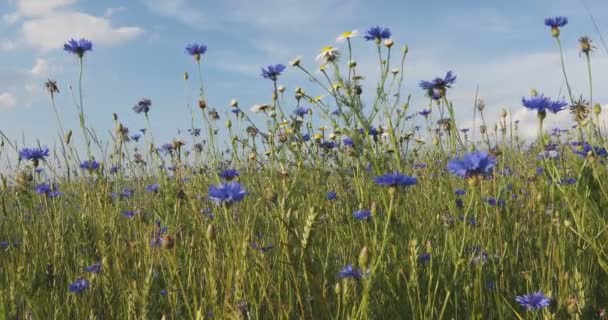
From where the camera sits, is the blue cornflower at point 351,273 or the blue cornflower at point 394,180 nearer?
the blue cornflower at point 394,180

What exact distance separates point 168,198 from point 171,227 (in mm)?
393

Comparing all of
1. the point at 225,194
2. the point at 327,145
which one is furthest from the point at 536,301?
the point at 327,145

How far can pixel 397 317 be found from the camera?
192 cm

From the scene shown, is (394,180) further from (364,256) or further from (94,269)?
(94,269)

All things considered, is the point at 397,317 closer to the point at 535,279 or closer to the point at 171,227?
the point at 535,279

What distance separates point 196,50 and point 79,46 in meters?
0.82

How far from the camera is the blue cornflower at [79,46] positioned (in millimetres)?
3732

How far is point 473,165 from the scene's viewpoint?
1.63m

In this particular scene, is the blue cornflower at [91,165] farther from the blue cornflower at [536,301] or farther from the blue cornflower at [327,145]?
the blue cornflower at [536,301]

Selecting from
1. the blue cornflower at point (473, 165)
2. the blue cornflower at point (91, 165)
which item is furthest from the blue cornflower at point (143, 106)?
the blue cornflower at point (473, 165)

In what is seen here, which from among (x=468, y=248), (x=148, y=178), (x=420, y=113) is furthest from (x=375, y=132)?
(x=148, y=178)

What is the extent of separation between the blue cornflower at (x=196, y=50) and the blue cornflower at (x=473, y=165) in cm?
286

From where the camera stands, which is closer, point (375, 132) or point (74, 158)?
point (375, 132)

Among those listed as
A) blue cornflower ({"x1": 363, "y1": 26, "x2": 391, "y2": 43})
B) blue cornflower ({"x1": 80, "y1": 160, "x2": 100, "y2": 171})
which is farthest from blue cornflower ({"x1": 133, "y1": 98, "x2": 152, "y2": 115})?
blue cornflower ({"x1": 363, "y1": 26, "x2": 391, "y2": 43})
